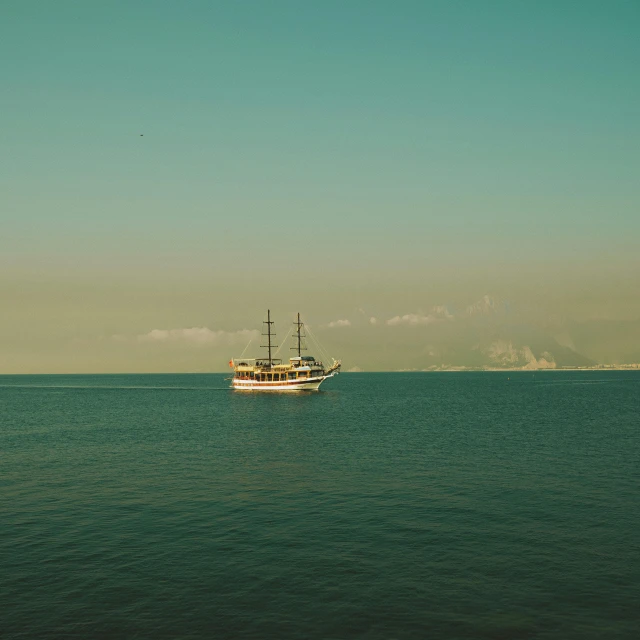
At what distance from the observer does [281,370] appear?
180 metres

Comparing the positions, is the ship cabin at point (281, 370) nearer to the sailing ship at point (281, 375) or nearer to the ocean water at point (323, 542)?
the sailing ship at point (281, 375)

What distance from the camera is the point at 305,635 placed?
70.9ft

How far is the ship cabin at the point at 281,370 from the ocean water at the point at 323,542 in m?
112

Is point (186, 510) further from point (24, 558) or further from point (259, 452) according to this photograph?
point (259, 452)

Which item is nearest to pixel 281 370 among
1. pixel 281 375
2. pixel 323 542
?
pixel 281 375

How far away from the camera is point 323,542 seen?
32.0 metres

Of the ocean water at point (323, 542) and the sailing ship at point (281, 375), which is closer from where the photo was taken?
the ocean water at point (323, 542)

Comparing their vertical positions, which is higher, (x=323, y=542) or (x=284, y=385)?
(x=284, y=385)

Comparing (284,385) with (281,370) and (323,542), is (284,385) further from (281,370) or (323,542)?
(323,542)

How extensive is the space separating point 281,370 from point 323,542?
488ft

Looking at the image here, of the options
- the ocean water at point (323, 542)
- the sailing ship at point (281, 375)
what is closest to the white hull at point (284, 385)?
the sailing ship at point (281, 375)

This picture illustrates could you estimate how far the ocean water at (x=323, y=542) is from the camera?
22.9 metres

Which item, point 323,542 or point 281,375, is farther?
point 281,375

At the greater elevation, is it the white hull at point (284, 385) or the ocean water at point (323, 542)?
the white hull at point (284, 385)
